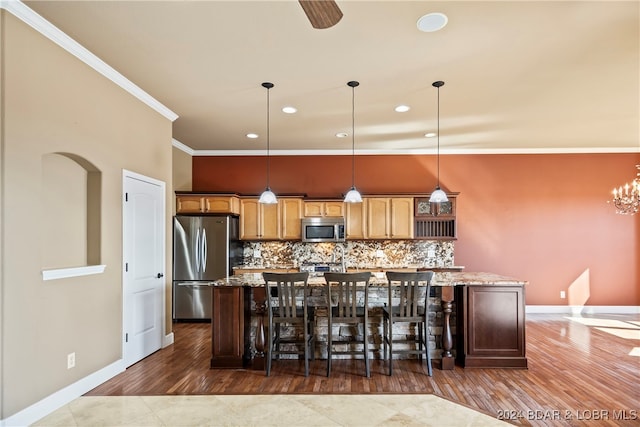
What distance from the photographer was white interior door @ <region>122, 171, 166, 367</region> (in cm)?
377

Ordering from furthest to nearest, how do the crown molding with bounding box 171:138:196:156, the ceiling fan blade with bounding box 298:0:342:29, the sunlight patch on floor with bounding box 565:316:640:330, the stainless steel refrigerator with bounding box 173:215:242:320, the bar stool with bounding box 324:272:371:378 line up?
the crown molding with bounding box 171:138:196:156
the stainless steel refrigerator with bounding box 173:215:242:320
the sunlight patch on floor with bounding box 565:316:640:330
the bar stool with bounding box 324:272:371:378
the ceiling fan blade with bounding box 298:0:342:29

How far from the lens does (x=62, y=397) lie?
9.53 feet

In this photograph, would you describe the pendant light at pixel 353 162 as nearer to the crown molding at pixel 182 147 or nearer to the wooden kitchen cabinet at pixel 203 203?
the wooden kitchen cabinet at pixel 203 203

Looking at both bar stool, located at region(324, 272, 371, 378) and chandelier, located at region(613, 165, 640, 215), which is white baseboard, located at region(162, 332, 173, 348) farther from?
chandelier, located at region(613, 165, 640, 215)

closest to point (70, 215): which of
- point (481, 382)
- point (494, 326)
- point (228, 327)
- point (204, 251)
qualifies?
point (228, 327)

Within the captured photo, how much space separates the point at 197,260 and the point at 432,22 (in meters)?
4.68

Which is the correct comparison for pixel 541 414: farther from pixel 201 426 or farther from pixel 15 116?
pixel 15 116

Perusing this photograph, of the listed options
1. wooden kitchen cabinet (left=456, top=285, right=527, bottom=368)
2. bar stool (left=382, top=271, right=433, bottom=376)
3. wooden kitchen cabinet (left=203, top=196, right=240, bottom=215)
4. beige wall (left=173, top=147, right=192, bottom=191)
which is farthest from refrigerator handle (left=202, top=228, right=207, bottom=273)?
wooden kitchen cabinet (left=456, top=285, right=527, bottom=368)

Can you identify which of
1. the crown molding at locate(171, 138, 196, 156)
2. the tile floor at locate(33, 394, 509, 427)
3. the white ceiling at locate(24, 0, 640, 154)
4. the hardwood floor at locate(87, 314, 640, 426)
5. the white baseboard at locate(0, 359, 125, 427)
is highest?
the white ceiling at locate(24, 0, 640, 154)

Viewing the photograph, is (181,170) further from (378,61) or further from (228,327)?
(378,61)

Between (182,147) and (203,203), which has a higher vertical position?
(182,147)

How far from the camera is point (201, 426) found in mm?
2631

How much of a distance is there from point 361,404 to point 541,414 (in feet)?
4.41

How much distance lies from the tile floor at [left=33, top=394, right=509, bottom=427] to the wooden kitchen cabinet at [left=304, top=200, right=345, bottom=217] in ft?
12.0
